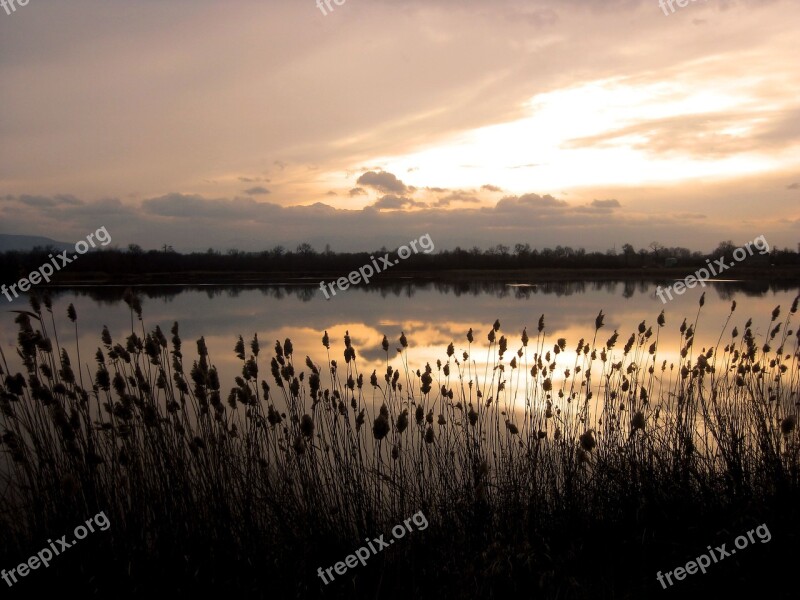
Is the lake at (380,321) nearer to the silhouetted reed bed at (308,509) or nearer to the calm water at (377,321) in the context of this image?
the calm water at (377,321)

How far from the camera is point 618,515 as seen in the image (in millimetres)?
5047

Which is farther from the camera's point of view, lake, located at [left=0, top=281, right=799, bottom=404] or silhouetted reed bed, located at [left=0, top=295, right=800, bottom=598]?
lake, located at [left=0, top=281, right=799, bottom=404]

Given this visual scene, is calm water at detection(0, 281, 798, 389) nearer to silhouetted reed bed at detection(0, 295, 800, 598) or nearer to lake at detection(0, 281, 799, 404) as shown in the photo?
lake at detection(0, 281, 799, 404)

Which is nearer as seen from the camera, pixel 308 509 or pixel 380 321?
pixel 308 509

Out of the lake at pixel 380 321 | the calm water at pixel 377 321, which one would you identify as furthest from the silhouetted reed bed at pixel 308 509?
the calm water at pixel 377 321

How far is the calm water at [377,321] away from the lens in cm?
1514

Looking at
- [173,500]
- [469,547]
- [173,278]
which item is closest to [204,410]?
[173,500]

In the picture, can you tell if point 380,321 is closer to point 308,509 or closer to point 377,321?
point 377,321

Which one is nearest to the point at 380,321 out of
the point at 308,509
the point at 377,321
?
the point at 377,321

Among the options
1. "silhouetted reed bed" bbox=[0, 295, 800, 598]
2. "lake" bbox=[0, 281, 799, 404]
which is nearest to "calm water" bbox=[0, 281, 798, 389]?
"lake" bbox=[0, 281, 799, 404]

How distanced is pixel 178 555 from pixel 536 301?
28.5m

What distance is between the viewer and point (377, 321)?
72.4ft

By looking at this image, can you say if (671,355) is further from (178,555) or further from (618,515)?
(178,555)

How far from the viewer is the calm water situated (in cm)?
1514
